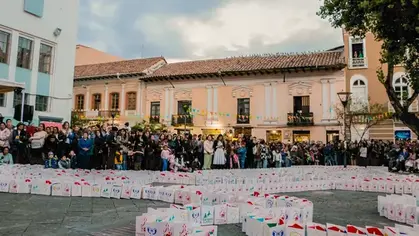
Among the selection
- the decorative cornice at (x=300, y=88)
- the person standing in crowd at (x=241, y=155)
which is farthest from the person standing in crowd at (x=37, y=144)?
the decorative cornice at (x=300, y=88)

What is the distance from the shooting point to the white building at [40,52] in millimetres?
18750

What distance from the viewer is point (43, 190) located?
7.27m

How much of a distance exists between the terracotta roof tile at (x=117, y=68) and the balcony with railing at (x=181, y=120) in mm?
5458

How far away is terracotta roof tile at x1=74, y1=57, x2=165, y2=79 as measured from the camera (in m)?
34.0

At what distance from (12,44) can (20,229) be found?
1723 cm

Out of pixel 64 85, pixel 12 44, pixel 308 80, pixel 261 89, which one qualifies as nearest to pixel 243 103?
pixel 261 89

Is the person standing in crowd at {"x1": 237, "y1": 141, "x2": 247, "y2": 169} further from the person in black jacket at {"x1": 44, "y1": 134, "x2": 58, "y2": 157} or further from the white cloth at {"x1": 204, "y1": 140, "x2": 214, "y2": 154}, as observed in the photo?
the person in black jacket at {"x1": 44, "y1": 134, "x2": 58, "y2": 157}

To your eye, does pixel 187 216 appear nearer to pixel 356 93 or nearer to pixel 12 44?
pixel 12 44

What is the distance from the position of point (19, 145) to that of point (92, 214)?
301 inches

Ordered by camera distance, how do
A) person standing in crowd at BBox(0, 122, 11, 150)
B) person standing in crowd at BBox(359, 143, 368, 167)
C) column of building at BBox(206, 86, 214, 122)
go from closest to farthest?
person standing in crowd at BBox(0, 122, 11, 150)
person standing in crowd at BBox(359, 143, 368, 167)
column of building at BBox(206, 86, 214, 122)

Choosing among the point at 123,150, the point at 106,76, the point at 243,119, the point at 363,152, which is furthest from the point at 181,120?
the point at 123,150

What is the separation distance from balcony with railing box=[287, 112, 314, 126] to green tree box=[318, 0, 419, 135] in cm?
1643

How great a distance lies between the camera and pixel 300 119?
91.3 ft

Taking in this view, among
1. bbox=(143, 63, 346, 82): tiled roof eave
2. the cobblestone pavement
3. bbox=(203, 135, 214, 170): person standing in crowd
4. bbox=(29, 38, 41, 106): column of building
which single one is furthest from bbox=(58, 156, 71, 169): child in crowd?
bbox=(143, 63, 346, 82): tiled roof eave
